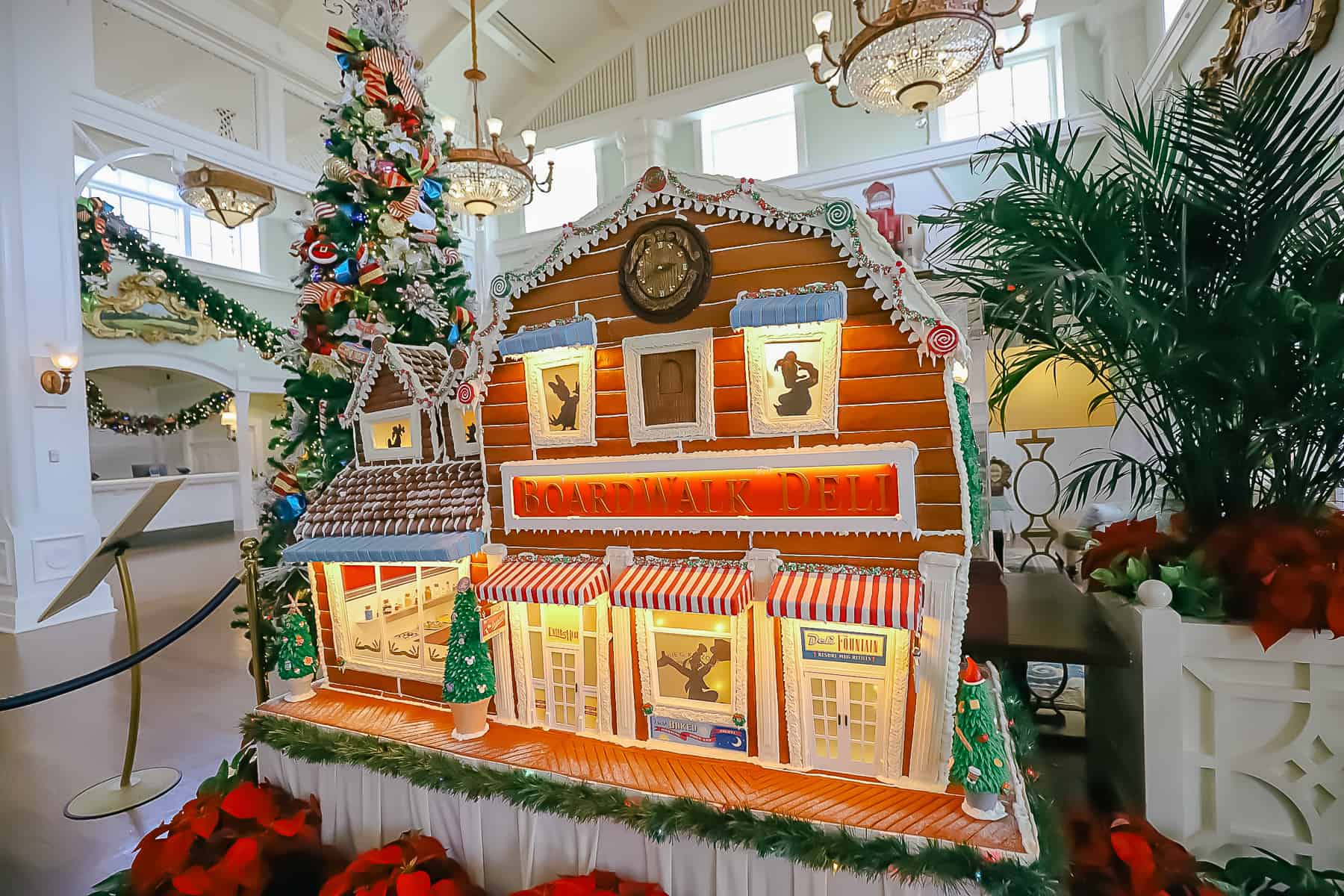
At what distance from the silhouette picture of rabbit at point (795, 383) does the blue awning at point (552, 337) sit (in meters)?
0.79

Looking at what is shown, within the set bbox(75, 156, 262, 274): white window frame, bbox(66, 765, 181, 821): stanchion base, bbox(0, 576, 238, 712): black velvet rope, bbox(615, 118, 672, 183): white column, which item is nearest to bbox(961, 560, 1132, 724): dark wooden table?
bbox(0, 576, 238, 712): black velvet rope

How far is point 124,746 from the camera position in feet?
13.6

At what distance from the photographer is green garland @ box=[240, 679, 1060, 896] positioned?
1802 millimetres

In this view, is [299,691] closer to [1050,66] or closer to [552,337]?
[552,337]

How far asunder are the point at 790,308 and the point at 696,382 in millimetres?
492

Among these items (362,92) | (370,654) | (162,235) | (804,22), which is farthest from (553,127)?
(370,654)

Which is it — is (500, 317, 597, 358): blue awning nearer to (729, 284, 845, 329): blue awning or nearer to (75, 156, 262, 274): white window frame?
(729, 284, 845, 329): blue awning

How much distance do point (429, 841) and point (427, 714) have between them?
0.69 meters

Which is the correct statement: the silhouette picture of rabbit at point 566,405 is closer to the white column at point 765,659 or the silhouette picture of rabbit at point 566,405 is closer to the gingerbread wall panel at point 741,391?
the gingerbread wall panel at point 741,391

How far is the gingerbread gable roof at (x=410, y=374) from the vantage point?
3.20m

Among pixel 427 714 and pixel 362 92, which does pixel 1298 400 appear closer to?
pixel 427 714

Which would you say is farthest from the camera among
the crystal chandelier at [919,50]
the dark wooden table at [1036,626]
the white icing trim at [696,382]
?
the crystal chandelier at [919,50]

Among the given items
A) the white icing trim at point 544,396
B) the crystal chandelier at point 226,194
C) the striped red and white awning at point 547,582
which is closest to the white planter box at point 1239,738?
the striped red and white awning at point 547,582

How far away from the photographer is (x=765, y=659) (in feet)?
7.95
